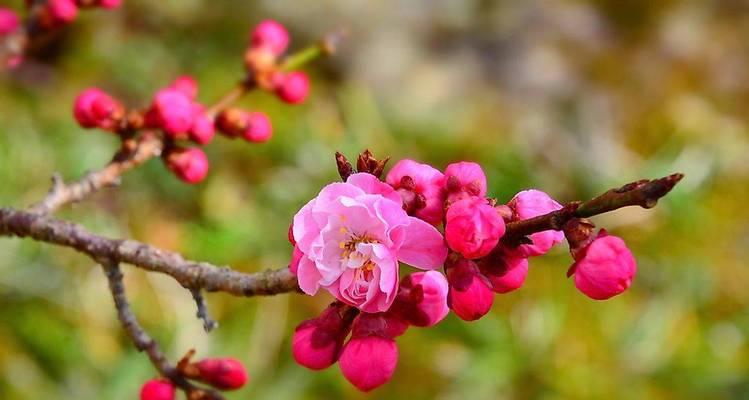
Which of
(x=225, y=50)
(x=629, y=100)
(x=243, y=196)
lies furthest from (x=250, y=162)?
(x=629, y=100)

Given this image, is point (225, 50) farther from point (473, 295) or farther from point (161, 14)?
point (473, 295)

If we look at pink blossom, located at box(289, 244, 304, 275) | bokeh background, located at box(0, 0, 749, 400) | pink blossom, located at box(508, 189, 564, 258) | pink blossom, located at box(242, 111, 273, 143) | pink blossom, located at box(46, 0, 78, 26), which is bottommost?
pink blossom, located at box(289, 244, 304, 275)

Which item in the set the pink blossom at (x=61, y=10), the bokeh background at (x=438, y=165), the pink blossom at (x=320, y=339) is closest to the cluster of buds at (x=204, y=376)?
the pink blossom at (x=320, y=339)

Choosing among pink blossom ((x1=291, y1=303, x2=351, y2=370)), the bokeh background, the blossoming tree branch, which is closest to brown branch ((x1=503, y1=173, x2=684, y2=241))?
the blossoming tree branch

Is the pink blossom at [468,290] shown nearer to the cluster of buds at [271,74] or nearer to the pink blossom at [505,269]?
the pink blossom at [505,269]

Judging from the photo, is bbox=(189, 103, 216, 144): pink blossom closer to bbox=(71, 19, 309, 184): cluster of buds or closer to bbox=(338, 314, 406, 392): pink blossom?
bbox=(71, 19, 309, 184): cluster of buds
